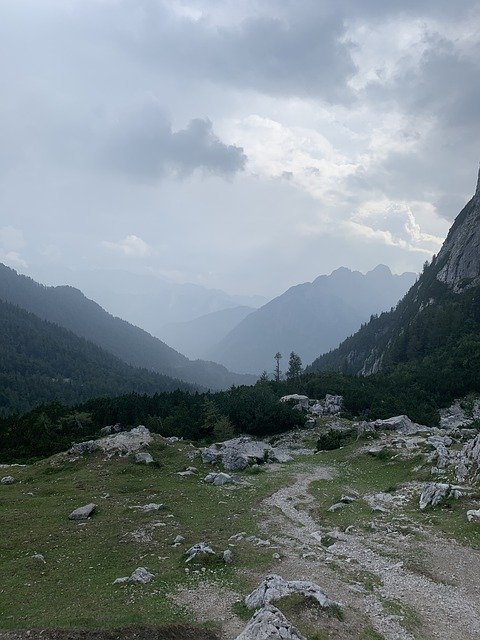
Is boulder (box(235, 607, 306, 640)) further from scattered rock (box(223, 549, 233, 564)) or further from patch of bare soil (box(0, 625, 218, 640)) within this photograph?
scattered rock (box(223, 549, 233, 564))

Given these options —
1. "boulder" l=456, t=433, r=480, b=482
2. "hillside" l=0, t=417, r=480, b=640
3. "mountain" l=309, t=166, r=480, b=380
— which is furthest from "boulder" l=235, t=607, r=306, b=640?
"mountain" l=309, t=166, r=480, b=380

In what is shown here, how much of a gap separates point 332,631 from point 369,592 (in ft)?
15.1

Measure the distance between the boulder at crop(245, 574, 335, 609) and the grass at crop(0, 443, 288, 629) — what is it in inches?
102

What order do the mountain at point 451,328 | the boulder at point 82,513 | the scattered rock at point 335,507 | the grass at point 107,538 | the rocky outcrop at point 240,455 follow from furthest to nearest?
the mountain at point 451,328 < the rocky outcrop at point 240,455 < the scattered rock at point 335,507 < the boulder at point 82,513 < the grass at point 107,538

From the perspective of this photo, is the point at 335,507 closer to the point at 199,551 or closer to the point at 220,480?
the point at 220,480

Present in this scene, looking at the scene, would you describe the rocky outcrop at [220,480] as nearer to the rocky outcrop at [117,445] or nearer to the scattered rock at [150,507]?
the scattered rock at [150,507]

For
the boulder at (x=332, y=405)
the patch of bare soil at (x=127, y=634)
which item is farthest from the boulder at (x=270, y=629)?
the boulder at (x=332, y=405)

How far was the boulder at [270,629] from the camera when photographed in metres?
14.2

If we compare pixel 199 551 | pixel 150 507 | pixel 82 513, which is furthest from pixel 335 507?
pixel 82 513

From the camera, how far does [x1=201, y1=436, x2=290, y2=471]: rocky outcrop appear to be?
49.4 meters

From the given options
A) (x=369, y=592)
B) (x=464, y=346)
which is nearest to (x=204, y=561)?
(x=369, y=592)

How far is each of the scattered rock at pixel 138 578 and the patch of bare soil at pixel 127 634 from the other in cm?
442

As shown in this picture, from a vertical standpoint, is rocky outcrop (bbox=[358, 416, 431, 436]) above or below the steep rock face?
below

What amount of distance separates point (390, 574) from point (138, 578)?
12.8 meters
